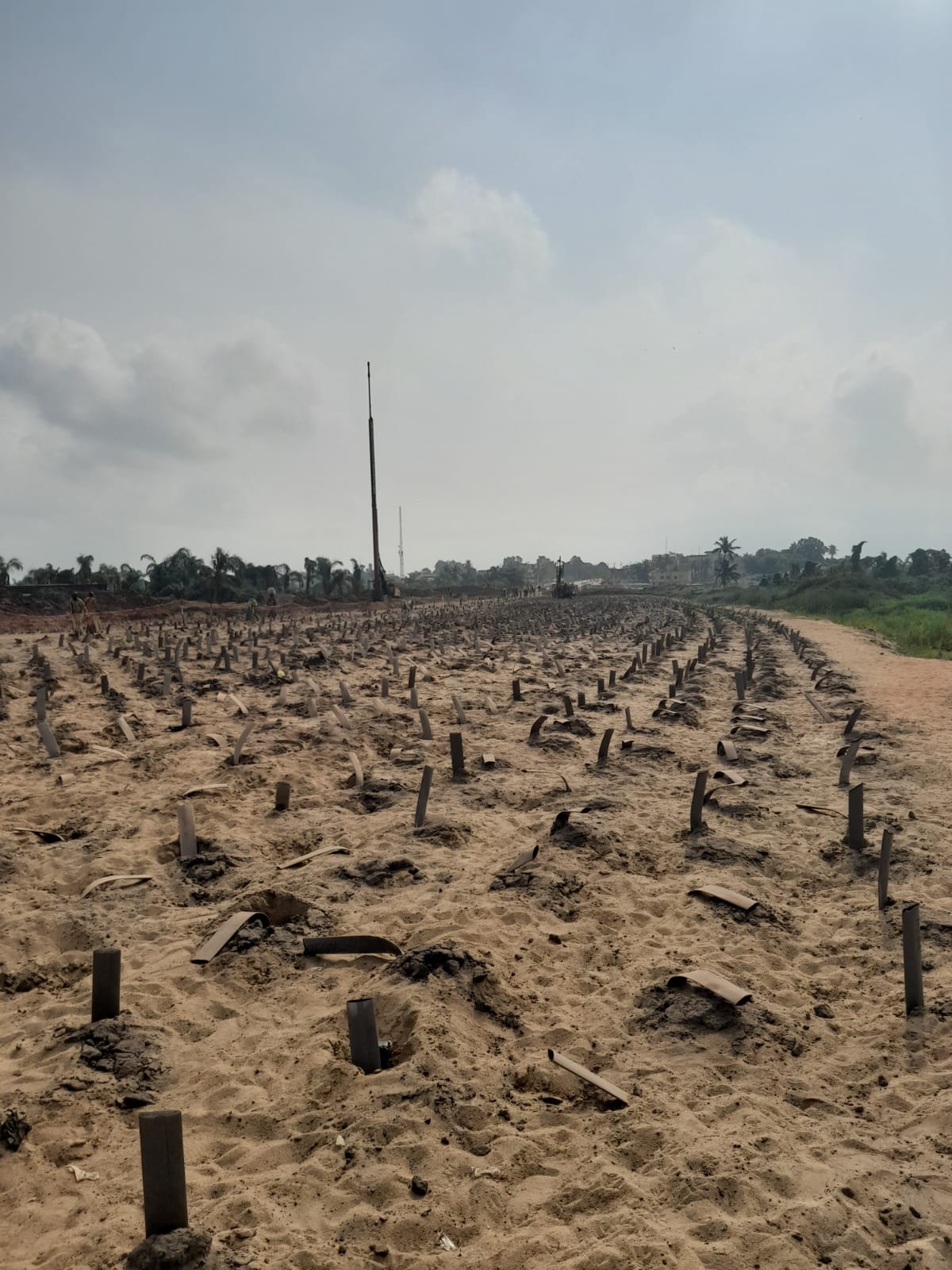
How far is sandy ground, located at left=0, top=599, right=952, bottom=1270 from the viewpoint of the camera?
325cm

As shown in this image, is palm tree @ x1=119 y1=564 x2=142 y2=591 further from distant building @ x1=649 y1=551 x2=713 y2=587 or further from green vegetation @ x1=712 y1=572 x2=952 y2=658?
distant building @ x1=649 y1=551 x2=713 y2=587

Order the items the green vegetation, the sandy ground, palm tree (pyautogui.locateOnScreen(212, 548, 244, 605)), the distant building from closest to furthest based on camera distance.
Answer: the sandy ground → the green vegetation → palm tree (pyautogui.locateOnScreen(212, 548, 244, 605)) → the distant building

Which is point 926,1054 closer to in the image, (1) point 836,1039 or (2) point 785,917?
(1) point 836,1039

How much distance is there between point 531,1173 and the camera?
354 cm

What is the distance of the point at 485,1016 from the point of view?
472 centimetres

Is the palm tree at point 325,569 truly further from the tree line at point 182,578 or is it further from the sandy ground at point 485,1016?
the sandy ground at point 485,1016

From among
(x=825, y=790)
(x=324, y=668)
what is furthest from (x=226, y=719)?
(x=825, y=790)

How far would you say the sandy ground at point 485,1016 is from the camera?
325 cm

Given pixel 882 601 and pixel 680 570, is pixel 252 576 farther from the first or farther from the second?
pixel 680 570

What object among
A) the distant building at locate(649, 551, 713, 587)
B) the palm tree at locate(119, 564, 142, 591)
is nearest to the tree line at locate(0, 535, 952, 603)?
the palm tree at locate(119, 564, 142, 591)

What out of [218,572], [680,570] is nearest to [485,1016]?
[218,572]

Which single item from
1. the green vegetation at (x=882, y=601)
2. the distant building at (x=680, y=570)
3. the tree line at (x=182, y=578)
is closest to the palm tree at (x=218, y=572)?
the tree line at (x=182, y=578)

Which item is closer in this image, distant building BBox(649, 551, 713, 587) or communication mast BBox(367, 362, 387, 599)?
communication mast BBox(367, 362, 387, 599)

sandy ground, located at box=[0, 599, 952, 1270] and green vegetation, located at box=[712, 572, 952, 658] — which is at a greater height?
green vegetation, located at box=[712, 572, 952, 658]
